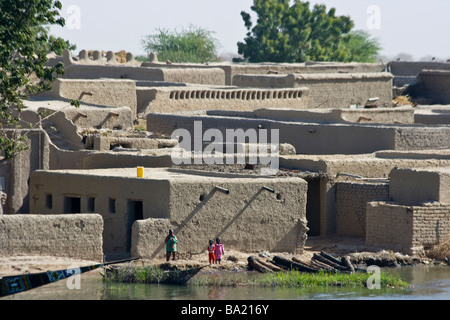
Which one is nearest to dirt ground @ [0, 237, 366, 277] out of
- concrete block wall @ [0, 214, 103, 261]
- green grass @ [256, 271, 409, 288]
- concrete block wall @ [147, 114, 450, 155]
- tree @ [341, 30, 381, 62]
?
concrete block wall @ [0, 214, 103, 261]

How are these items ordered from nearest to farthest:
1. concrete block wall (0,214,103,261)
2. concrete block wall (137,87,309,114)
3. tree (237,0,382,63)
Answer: concrete block wall (0,214,103,261)
concrete block wall (137,87,309,114)
tree (237,0,382,63)

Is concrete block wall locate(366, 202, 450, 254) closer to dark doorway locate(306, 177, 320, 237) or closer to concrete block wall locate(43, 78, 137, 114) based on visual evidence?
dark doorway locate(306, 177, 320, 237)

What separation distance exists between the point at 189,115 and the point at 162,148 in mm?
7019

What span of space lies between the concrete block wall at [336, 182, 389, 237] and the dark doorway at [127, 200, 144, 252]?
467 centimetres

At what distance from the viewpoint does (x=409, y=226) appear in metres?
24.0

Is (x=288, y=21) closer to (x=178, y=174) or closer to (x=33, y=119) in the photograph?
(x=33, y=119)

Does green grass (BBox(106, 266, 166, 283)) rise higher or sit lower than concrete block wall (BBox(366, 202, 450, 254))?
lower

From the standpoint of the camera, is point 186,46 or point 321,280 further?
point 186,46

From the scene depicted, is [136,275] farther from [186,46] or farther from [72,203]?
[186,46]

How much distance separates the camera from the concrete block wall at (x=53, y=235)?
2083cm

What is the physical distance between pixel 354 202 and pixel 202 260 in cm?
445

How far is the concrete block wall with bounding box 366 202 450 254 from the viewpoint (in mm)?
23922

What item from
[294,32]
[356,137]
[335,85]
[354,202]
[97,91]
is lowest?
[354,202]

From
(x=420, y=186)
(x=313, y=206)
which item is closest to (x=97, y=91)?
(x=313, y=206)
